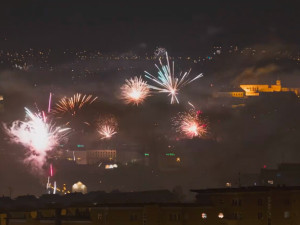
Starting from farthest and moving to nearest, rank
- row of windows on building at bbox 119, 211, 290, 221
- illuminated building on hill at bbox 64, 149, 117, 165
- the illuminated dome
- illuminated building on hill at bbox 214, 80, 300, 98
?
illuminated building on hill at bbox 214, 80, 300, 98 → illuminated building on hill at bbox 64, 149, 117, 165 → the illuminated dome → row of windows on building at bbox 119, 211, 290, 221

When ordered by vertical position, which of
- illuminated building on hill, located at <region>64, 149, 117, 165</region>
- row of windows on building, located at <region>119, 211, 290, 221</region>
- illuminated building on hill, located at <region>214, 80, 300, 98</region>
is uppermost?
illuminated building on hill, located at <region>214, 80, 300, 98</region>

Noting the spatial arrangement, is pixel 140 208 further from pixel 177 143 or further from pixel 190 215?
pixel 177 143

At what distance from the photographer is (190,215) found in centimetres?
3197

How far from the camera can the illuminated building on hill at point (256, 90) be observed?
11081 cm

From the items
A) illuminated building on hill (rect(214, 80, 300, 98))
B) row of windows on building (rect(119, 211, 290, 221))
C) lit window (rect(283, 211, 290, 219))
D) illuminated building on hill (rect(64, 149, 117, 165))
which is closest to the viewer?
row of windows on building (rect(119, 211, 290, 221))

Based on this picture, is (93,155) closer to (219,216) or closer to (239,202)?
(219,216)

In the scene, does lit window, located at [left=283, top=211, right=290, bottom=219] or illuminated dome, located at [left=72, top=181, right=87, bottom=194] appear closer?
lit window, located at [left=283, top=211, right=290, bottom=219]

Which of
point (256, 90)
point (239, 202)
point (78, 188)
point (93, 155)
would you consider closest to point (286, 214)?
point (239, 202)

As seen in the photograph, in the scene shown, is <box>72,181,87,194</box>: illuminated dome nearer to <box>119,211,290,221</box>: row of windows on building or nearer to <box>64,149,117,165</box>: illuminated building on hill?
<box>64,149,117,165</box>: illuminated building on hill

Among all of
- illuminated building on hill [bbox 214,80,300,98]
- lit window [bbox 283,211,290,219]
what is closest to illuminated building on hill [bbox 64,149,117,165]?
illuminated building on hill [bbox 214,80,300,98]

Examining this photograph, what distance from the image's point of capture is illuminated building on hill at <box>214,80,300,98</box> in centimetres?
11081

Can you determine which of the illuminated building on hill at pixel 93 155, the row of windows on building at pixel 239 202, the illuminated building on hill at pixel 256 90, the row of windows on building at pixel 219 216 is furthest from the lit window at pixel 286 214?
the illuminated building on hill at pixel 256 90

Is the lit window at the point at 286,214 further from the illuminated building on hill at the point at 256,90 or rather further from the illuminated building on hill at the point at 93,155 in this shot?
the illuminated building on hill at the point at 256,90

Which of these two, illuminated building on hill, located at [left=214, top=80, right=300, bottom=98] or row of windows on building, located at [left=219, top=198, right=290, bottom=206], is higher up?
illuminated building on hill, located at [left=214, top=80, right=300, bottom=98]
